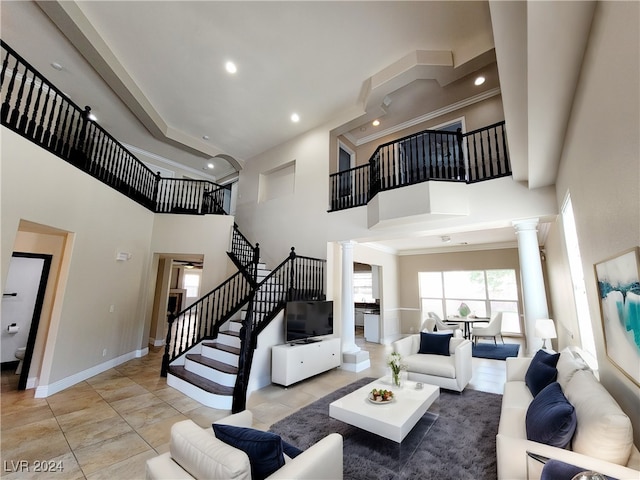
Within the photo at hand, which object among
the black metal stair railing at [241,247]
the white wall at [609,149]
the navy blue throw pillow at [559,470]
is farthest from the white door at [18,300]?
the white wall at [609,149]

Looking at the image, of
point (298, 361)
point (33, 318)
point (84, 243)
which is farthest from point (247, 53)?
point (33, 318)

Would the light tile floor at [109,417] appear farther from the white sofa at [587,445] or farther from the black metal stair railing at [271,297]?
the white sofa at [587,445]

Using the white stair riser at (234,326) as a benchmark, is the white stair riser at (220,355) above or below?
below

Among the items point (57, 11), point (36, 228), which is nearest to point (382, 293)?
point (36, 228)

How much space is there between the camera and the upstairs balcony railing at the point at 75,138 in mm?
3354

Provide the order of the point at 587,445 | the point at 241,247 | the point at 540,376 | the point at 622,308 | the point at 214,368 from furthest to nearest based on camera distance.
Answer: the point at 241,247, the point at 214,368, the point at 540,376, the point at 622,308, the point at 587,445

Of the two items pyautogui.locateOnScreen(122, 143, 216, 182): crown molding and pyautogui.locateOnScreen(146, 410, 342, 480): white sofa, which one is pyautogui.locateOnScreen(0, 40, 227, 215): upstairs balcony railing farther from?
pyautogui.locateOnScreen(146, 410, 342, 480): white sofa

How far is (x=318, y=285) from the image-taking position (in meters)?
5.88

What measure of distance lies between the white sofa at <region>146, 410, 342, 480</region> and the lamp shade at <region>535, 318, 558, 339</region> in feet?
11.8

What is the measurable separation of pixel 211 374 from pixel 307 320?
1.78m

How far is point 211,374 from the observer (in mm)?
4156

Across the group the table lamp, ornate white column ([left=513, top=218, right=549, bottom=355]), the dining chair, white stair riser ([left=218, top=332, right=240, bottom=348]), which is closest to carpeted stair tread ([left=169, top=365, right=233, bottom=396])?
white stair riser ([left=218, top=332, right=240, bottom=348])

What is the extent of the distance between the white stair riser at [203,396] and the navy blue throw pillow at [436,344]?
3.33 meters

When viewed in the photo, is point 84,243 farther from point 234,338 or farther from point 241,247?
point 241,247
